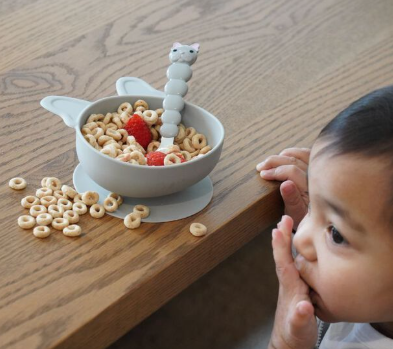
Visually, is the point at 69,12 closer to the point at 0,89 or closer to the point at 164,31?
the point at 164,31

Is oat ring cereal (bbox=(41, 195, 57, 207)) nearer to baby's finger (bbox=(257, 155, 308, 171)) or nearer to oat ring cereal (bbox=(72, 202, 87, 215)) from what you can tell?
oat ring cereal (bbox=(72, 202, 87, 215))

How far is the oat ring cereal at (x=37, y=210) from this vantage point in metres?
0.92

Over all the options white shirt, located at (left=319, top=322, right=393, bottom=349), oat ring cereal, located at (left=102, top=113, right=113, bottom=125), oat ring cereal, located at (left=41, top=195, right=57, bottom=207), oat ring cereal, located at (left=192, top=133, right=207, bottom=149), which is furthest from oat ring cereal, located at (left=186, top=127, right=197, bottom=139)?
white shirt, located at (left=319, top=322, right=393, bottom=349)

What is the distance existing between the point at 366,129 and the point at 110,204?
1.17 ft

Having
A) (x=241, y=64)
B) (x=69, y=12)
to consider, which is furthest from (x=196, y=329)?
(x=69, y=12)

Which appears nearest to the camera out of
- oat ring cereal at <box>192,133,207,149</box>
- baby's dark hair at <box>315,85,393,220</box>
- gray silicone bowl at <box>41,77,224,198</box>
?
baby's dark hair at <box>315,85,393,220</box>

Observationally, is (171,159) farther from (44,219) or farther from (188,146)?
(44,219)

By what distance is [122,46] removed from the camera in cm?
131

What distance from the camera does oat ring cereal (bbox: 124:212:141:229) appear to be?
94 centimetres

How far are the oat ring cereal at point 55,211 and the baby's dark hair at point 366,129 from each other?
348mm

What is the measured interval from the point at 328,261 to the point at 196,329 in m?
0.64

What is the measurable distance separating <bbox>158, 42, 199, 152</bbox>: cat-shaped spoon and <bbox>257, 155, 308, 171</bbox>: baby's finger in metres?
0.15

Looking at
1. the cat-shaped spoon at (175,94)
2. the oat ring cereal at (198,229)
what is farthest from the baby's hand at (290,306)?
the cat-shaped spoon at (175,94)

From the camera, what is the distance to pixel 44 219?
3.00 ft
